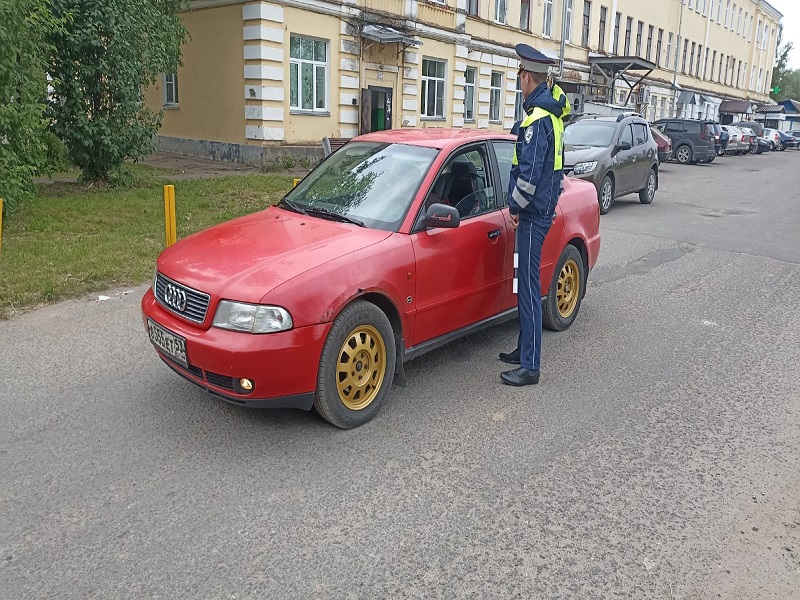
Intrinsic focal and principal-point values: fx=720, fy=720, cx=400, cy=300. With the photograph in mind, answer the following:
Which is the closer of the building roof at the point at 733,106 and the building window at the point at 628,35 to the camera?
the building window at the point at 628,35

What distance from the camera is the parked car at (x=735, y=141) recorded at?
3944cm

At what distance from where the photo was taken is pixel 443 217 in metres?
4.65

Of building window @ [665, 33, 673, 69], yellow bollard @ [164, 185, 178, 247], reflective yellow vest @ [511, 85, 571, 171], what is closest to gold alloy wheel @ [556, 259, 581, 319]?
reflective yellow vest @ [511, 85, 571, 171]

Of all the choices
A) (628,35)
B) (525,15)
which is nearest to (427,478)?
(525,15)

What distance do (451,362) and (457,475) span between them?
1.81 metres

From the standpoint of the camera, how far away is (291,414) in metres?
4.60

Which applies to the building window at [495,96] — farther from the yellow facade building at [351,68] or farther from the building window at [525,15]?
the building window at [525,15]

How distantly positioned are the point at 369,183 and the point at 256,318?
1669 mm

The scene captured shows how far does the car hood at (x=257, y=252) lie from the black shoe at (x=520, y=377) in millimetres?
1442

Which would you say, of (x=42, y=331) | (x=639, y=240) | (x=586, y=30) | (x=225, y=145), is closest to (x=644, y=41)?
(x=586, y=30)

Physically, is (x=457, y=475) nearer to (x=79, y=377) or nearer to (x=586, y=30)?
(x=79, y=377)

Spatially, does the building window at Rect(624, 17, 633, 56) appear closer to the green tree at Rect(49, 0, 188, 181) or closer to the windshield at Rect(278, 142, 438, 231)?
the green tree at Rect(49, 0, 188, 181)

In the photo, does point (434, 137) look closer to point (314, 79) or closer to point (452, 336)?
point (452, 336)

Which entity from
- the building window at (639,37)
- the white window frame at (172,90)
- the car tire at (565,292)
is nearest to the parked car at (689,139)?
the building window at (639,37)
